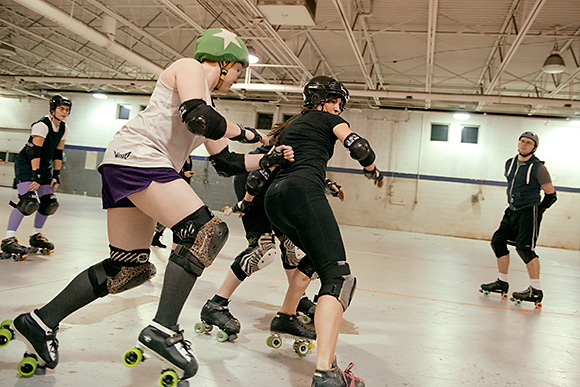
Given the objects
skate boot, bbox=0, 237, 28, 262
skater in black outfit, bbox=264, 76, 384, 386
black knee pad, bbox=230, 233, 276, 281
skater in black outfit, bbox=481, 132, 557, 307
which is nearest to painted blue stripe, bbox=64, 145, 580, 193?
skater in black outfit, bbox=481, 132, 557, 307

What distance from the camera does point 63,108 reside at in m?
4.01

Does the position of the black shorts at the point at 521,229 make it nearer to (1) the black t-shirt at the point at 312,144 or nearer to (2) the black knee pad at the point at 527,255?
(2) the black knee pad at the point at 527,255

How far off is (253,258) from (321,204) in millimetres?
818

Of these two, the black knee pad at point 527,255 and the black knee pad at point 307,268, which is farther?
the black knee pad at point 527,255

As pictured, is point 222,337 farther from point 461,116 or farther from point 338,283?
point 461,116

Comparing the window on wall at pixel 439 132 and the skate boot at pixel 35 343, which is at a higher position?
the window on wall at pixel 439 132

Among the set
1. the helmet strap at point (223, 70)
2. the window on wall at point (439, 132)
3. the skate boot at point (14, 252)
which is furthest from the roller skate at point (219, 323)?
the window on wall at point (439, 132)

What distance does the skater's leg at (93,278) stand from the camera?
1.68 m

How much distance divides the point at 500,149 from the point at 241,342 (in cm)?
1466

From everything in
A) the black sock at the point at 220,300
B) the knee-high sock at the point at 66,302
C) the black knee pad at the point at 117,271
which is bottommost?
the black sock at the point at 220,300

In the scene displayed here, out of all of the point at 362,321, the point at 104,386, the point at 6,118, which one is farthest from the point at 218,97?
the point at 104,386

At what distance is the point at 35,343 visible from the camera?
1.63 metres

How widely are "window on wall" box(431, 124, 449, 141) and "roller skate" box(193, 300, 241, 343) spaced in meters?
14.3

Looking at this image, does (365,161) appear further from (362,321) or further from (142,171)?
(362,321)
